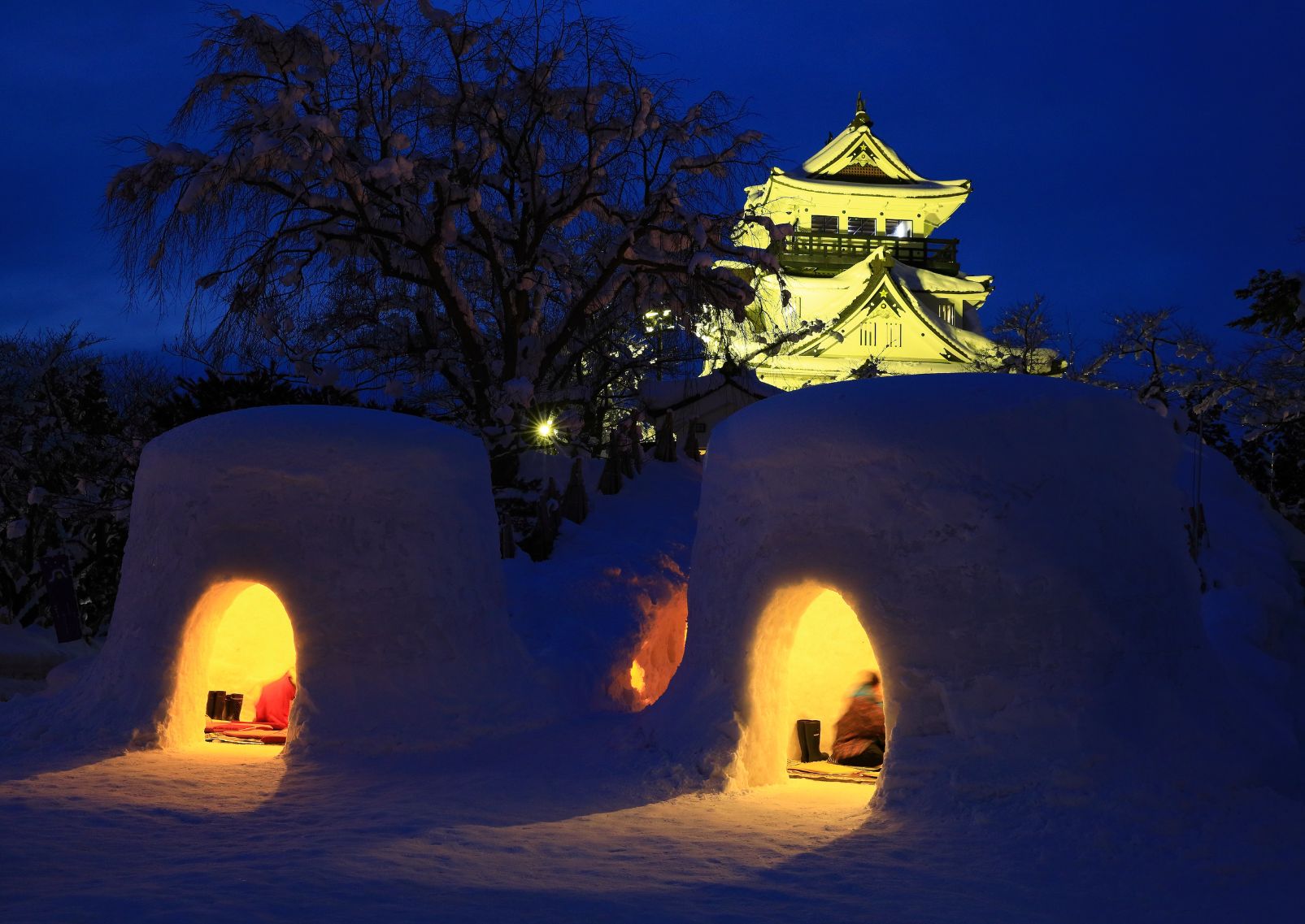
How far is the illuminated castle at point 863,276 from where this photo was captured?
25328 mm

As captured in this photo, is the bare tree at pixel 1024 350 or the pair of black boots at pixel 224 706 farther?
the bare tree at pixel 1024 350

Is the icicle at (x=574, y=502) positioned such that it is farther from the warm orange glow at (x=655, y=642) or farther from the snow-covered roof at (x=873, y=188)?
the snow-covered roof at (x=873, y=188)

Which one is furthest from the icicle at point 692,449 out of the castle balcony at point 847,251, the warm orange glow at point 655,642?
the castle balcony at point 847,251

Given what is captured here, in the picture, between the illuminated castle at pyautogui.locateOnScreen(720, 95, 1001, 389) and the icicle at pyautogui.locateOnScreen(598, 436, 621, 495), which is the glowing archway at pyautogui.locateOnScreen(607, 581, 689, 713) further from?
the illuminated castle at pyautogui.locateOnScreen(720, 95, 1001, 389)

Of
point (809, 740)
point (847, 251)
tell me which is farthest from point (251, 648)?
point (847, 251)

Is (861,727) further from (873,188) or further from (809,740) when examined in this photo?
(873,188)

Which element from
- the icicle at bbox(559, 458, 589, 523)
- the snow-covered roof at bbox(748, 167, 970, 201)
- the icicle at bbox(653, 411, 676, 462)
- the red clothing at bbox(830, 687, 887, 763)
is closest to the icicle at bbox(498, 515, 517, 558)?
the icicle at bbox(559, 458, 589, 523)

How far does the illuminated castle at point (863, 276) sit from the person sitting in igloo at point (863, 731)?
12695mm

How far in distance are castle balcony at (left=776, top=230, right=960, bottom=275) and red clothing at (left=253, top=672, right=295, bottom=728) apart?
1905 cm

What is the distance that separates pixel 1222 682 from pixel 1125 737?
962mm

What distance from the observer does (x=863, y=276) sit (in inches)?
1038

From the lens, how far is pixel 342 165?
37.4ft

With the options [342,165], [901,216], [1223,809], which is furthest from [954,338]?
[1223,809]

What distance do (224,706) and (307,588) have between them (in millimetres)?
2515
